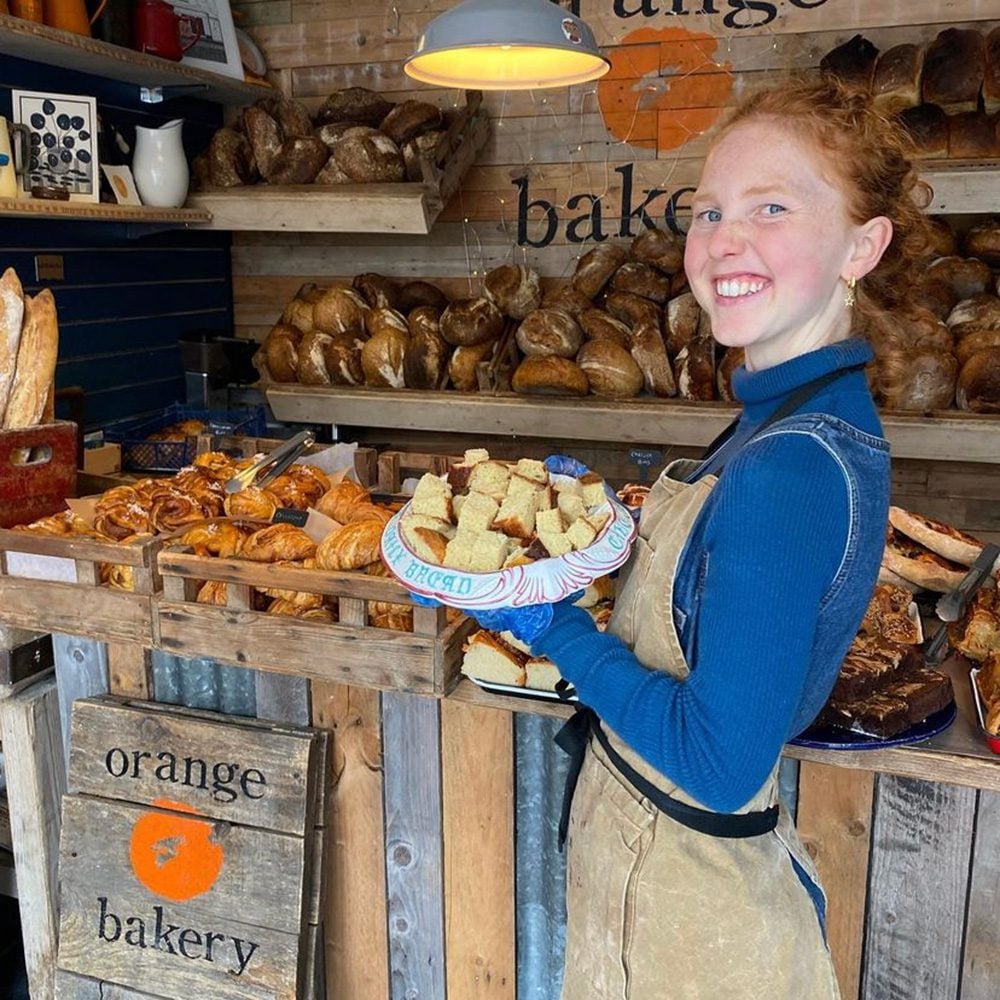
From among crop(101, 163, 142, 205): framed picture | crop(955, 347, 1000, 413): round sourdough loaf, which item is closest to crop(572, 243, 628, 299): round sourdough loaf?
crop(955, 347, 1000, 413): round sourdough loaf

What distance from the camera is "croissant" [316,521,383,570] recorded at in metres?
1.63

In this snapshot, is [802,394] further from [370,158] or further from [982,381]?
[370,158]

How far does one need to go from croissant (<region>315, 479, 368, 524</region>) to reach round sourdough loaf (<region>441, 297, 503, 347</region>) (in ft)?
5.18

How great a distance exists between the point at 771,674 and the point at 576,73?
1.71 metres

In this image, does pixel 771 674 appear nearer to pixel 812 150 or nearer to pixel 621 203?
pixel 812 150

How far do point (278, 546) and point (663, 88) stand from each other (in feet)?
8.59

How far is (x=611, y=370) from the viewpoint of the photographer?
10.7ft

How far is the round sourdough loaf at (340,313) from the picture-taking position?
366 cm

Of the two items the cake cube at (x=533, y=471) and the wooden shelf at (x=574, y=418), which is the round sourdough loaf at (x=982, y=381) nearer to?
the wooden shelf at (x=574, y=418)

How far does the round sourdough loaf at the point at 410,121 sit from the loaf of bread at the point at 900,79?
4.76 feet

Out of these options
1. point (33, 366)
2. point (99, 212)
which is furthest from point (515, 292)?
point (33, 366)

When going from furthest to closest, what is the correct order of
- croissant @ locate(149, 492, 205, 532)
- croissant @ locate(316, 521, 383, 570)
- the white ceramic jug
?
the white ceramic jug
croissant @ locate(149, 492, 205, 532)
croissant @ locate(316, 521, 383, 570)

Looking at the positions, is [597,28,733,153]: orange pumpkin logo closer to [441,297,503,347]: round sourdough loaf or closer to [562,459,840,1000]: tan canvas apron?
[441,297,503,347]: round sourdough loaf

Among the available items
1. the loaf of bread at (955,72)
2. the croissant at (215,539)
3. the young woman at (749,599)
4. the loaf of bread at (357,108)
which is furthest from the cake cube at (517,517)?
the loaf of bread at (357,108)
